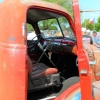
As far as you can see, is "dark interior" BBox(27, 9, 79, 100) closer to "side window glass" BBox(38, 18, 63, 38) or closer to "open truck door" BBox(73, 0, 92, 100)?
"side window glass" BBox(38, 18, 63, 38)

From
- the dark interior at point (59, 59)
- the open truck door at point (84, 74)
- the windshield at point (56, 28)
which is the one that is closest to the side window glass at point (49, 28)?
the windshield at point (56, 28)

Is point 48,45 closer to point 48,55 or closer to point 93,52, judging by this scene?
point 48,55

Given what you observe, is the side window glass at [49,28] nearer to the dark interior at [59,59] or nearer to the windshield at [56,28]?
the windshield at [56,28]

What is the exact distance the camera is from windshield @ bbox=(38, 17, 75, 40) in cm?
269

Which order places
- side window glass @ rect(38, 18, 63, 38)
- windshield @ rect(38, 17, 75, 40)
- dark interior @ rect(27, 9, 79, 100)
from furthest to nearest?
1. side window glass @ rect(38, 18, 63, 38)
2. windshield @ rect(38, 17, 75, 40)
3. dark interior @ rect(27, 9, 79, 100)

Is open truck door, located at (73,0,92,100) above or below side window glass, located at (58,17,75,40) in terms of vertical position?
below

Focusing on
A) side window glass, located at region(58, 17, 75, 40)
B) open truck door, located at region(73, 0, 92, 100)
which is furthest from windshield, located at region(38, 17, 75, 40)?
open truck door, located at region(73, 0, 92, 100)

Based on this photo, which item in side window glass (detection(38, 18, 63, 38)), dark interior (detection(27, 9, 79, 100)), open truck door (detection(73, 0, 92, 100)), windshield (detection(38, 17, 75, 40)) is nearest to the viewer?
open truck door (detection(73, 0, 92, 100))

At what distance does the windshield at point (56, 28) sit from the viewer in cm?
269

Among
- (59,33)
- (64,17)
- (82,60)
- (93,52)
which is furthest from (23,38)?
(59,33)

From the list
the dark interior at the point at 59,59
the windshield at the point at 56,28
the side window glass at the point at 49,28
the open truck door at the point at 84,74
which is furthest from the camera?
the side window glass at the point at 49,28

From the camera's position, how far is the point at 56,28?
10.0 ft

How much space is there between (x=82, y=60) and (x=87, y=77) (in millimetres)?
140

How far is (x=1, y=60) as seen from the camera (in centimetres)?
198
